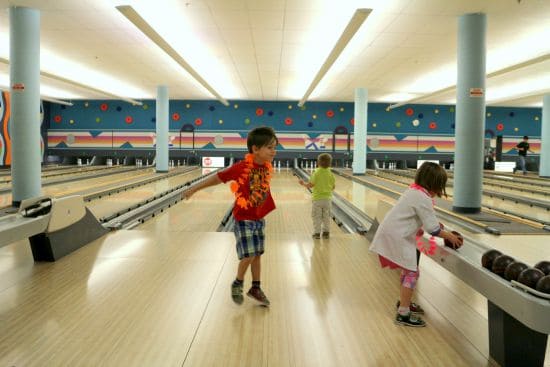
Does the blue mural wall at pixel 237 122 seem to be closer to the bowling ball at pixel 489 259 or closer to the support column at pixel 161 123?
the support column at pixel 161 123

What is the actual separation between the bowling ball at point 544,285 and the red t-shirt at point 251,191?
1508 millimetres

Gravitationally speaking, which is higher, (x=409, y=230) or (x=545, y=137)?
(x=545, y=137)

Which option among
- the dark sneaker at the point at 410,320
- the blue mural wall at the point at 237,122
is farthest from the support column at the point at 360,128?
the dark sneaker at the point at 410,320

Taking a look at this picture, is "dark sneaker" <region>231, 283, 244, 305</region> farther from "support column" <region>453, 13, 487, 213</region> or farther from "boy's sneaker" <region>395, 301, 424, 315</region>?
"support column" <region>453, 13, 487, 213</region>

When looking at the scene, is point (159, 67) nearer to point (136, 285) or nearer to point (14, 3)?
point (14, 3)

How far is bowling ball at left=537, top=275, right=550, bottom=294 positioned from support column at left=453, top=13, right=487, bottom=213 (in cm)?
542

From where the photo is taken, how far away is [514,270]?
225 cm

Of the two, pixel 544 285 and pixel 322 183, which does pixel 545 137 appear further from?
pixel 544 285

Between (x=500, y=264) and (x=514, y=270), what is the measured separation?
143 mm

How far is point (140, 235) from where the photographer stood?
5250 mm

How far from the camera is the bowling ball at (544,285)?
6.56 ft

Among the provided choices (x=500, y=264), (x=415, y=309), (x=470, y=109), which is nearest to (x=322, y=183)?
(x=415, y=309)

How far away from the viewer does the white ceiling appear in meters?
7.00

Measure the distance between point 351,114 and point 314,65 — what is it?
10067mm
